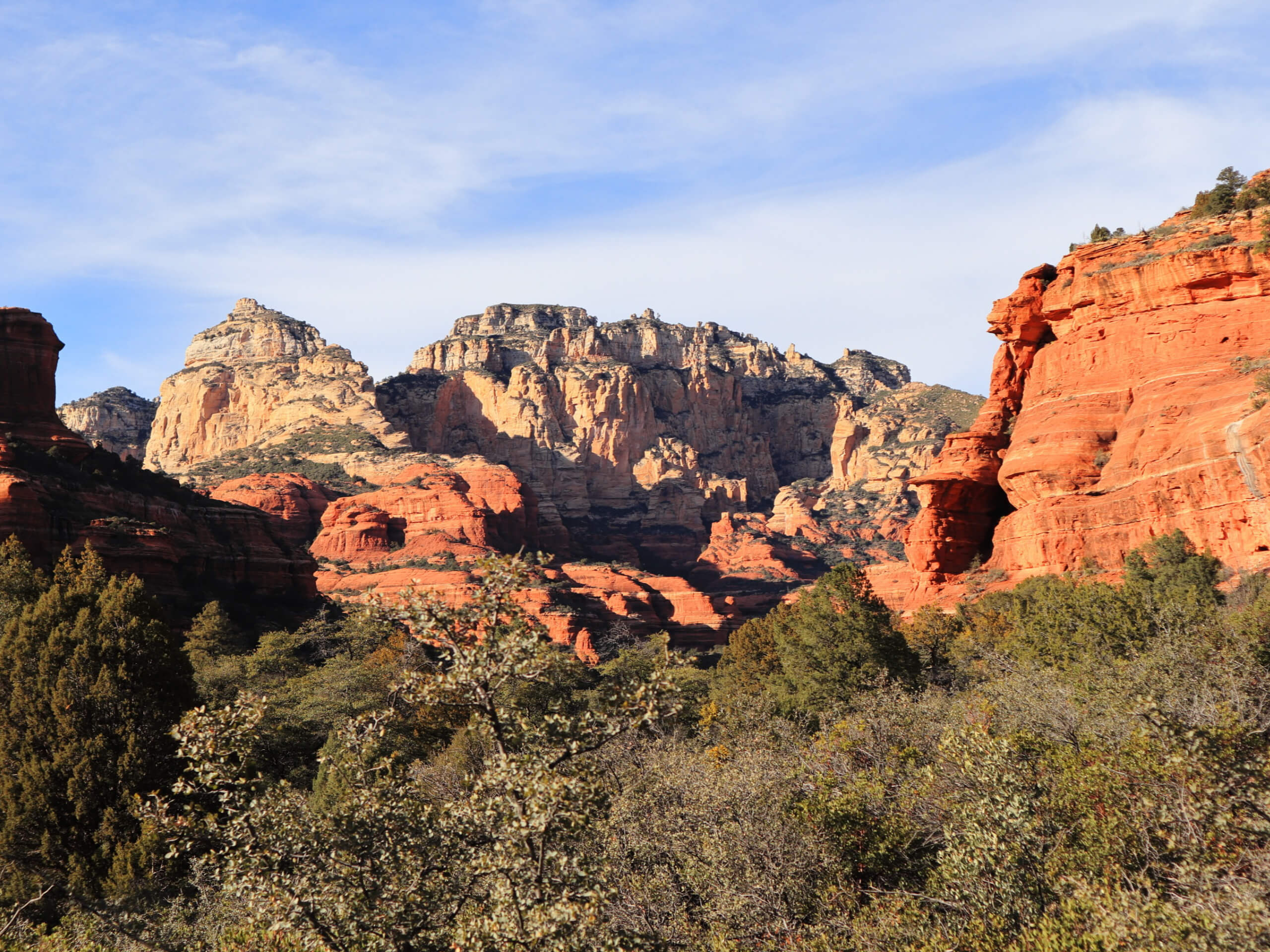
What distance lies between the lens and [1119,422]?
5253cm

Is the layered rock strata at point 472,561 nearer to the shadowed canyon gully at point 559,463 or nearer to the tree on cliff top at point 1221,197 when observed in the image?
the shadowed canyon gully at point 559,463

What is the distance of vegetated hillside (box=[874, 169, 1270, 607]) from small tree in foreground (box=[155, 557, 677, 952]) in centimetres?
4104

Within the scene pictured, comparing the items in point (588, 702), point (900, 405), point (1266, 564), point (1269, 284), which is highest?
point (900, 405)

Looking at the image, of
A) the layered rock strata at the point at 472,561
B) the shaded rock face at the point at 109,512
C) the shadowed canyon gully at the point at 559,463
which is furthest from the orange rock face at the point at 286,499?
the shaded rock face at the point at 109,512

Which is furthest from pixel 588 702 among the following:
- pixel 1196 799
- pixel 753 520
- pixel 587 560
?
pixel 753 520

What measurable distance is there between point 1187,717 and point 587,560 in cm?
10644

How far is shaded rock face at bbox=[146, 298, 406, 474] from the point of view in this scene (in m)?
148

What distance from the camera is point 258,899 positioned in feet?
35.6

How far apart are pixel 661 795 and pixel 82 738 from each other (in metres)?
15.4

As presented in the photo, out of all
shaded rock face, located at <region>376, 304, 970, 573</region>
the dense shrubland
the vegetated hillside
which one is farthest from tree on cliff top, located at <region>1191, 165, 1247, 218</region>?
shaded rock face, located at <region>376, 304, 970, 573</region>

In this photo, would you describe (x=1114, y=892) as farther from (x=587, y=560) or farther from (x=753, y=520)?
(x=753, y=520)

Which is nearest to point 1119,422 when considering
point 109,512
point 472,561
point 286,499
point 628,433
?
point 472,561

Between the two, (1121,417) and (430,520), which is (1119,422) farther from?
Answer: (430,520)

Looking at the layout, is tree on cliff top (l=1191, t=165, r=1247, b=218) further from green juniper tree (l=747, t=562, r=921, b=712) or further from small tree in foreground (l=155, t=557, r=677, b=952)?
small tree in foreground (l=155, t=557, r=677, b=952)
